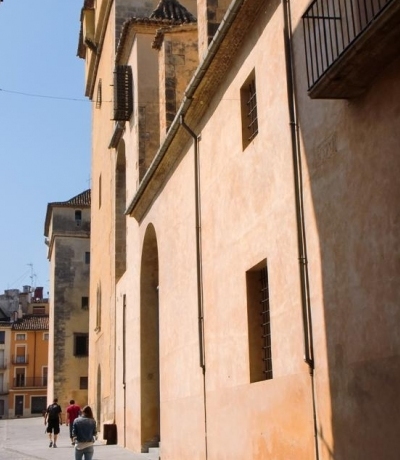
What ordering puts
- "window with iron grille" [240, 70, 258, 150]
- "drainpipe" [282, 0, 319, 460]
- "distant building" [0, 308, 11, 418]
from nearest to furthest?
"drainpipe" [282, 0, 319, 460] < "window with iron grille" [240, 70, 258, 150] < "distant building" [0, 308, 11, 418]

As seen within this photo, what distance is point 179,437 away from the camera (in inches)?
545

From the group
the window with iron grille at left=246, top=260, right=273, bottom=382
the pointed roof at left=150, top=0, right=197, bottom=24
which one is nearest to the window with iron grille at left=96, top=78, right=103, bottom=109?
the pointed roof at left=150, top=0, right=197, bottom=24

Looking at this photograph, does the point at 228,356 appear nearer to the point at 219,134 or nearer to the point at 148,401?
the point at 219,134

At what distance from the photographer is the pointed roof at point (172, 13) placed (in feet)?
67.2

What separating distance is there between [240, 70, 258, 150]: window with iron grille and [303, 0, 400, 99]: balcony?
7.73 ft

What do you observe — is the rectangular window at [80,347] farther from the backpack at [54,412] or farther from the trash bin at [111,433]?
the trash bin at [111,433]

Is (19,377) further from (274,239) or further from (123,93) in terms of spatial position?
(274,239)

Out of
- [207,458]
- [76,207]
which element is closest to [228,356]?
[207,458]

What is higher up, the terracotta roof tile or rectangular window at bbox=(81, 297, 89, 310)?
the terracotta roof tile

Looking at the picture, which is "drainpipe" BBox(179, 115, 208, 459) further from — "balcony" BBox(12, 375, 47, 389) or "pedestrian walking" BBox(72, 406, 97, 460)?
"balcony" BBox(12, 375, 47, 389)

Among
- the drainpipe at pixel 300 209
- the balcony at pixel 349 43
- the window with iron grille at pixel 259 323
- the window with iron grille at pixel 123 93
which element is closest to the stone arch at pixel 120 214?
the window with iron grille at pixel 123 93

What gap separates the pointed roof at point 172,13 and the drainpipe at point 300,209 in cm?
1172

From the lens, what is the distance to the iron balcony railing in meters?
6.97

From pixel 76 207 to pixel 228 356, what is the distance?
35226mm
